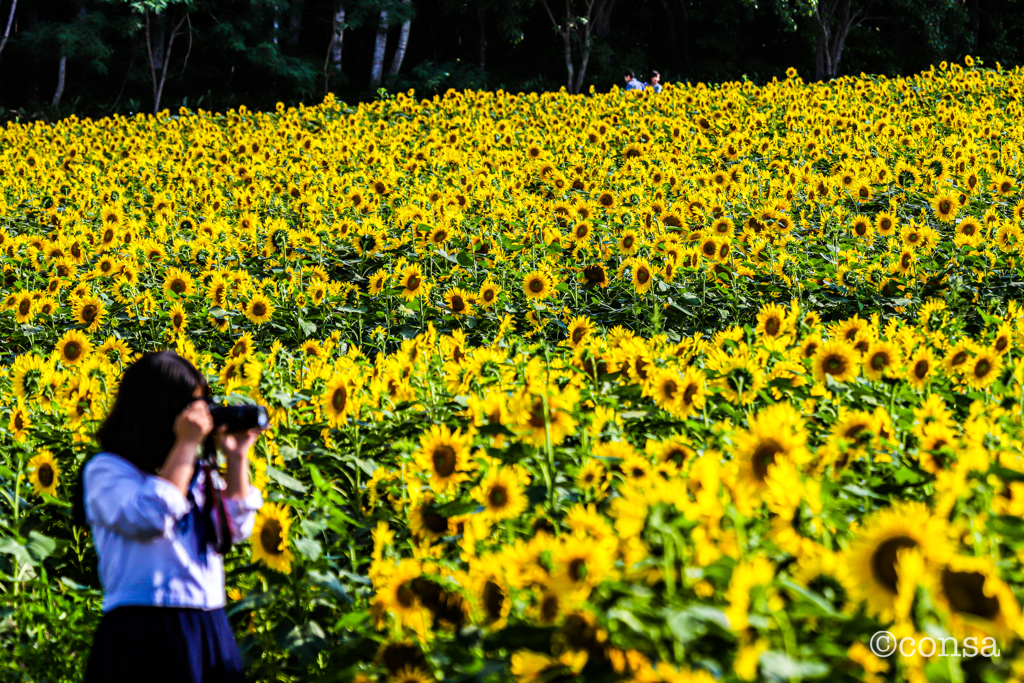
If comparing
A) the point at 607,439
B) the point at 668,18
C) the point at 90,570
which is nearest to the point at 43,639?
the point at 90,570

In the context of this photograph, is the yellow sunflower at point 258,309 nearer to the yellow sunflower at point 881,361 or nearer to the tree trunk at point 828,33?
the yellow sunflower at point 881,361

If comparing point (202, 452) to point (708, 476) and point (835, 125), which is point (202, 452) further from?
point (835, 125)

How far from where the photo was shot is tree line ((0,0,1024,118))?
844 inches

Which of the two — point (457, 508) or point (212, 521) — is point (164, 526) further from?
point (457, 508)

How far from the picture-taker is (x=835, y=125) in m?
11.3

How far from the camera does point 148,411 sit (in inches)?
99.2

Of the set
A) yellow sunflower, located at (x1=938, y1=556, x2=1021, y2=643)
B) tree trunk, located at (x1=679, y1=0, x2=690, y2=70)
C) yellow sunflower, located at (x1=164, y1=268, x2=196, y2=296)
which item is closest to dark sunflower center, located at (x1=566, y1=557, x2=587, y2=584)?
yellow sunflower, located at (x1=938, y1=556, x2=1021, y2=643)

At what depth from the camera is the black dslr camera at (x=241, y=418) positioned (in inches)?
94.7

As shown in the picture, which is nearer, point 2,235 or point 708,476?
point 708,476

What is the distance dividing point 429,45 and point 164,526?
96.0 ft

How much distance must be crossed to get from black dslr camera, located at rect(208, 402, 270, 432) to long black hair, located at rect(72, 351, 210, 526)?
146 millimetres

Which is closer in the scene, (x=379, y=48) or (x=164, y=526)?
(x=164, y=526)

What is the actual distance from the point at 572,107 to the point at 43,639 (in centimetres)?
1192

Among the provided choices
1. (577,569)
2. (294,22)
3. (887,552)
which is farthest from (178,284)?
(294,22)
